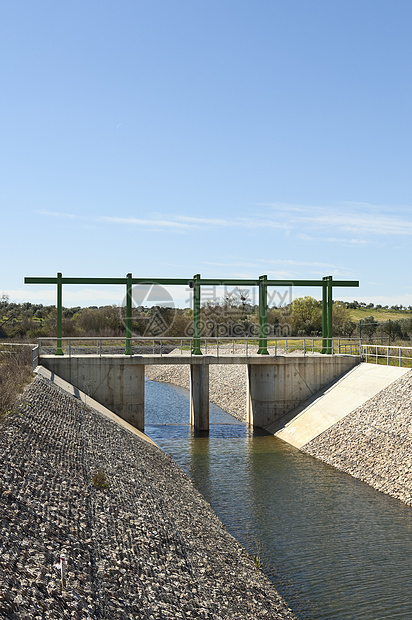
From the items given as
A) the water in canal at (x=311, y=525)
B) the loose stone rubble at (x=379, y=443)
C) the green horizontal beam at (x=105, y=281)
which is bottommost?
the water in canal at (x=311, y=525)

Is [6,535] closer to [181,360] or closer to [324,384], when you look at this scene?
[181,360]

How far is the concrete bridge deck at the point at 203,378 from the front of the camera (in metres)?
26.6

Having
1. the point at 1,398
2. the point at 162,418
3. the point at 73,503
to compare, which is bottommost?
the point at 162,418

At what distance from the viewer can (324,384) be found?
28672mm

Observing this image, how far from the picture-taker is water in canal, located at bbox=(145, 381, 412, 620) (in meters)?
10.5

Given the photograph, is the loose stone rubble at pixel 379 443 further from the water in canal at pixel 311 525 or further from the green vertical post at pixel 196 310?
the green vertical post at pixel 196 310

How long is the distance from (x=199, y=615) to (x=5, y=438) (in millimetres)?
6999

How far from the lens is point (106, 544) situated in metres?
9.24

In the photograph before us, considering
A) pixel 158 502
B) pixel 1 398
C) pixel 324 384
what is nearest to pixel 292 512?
pixel 158 502

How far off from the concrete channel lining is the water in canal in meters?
1.25

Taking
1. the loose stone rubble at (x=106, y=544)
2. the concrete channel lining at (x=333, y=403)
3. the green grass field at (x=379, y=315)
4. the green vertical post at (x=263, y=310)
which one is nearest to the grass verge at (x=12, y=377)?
the loose stone rubble at (x=106, y=544)

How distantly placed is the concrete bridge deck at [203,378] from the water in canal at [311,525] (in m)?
3.40

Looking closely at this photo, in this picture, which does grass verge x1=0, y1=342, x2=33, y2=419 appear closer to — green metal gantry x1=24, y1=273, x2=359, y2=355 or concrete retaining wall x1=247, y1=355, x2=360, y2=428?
green metal gantry x1=24, y1=273, x2=359, y2=355

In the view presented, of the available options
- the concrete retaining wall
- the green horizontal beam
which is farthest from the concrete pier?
the green horizontal beam
